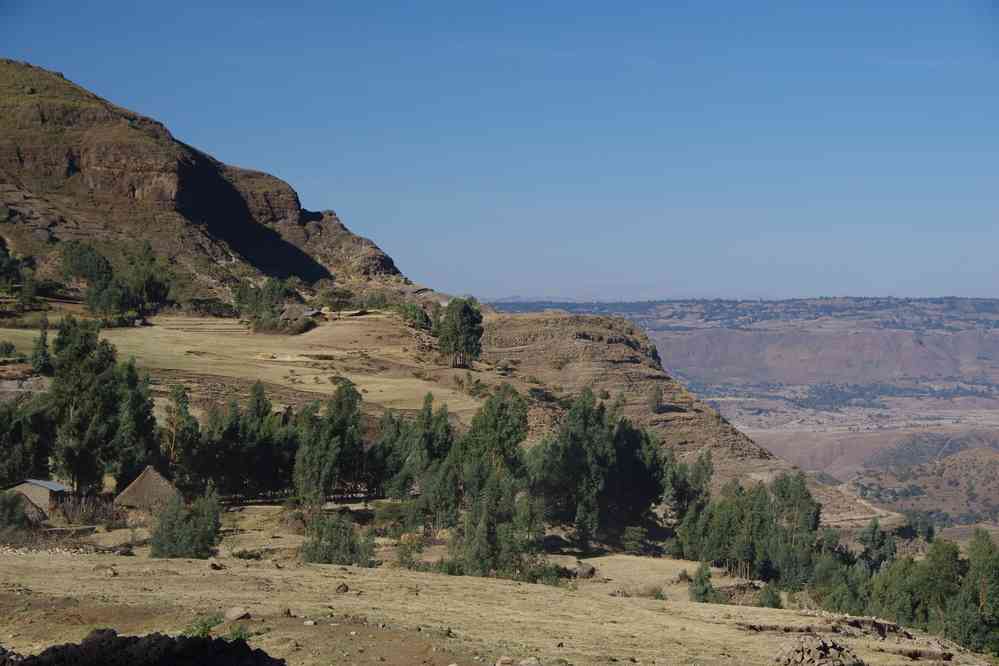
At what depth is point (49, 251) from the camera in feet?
276

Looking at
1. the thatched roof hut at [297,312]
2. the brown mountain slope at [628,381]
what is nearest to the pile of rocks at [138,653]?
the brown mountain slope at [628,381]

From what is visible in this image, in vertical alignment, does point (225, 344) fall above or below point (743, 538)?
above

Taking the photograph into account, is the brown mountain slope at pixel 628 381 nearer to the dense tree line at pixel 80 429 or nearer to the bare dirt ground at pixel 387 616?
the dense tree line at pixel 80 429

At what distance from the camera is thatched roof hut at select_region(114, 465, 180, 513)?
1334 inches

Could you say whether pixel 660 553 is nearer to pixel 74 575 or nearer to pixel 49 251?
pixel 74 575

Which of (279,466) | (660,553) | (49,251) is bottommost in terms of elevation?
(660,553)

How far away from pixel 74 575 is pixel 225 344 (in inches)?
1916

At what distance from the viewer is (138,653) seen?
1334 centimetres

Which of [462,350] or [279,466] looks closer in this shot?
[279,466]

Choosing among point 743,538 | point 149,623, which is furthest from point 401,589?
point 743,538

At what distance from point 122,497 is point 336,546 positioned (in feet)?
28.9

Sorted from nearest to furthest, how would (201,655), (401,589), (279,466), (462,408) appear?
1. (201,655)
2. (401,589)
3. (279,466)
4. (462,408)

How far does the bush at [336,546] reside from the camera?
28516 mm

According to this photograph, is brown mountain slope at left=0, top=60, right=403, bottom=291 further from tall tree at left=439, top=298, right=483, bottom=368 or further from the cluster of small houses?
the cluster of small houses
